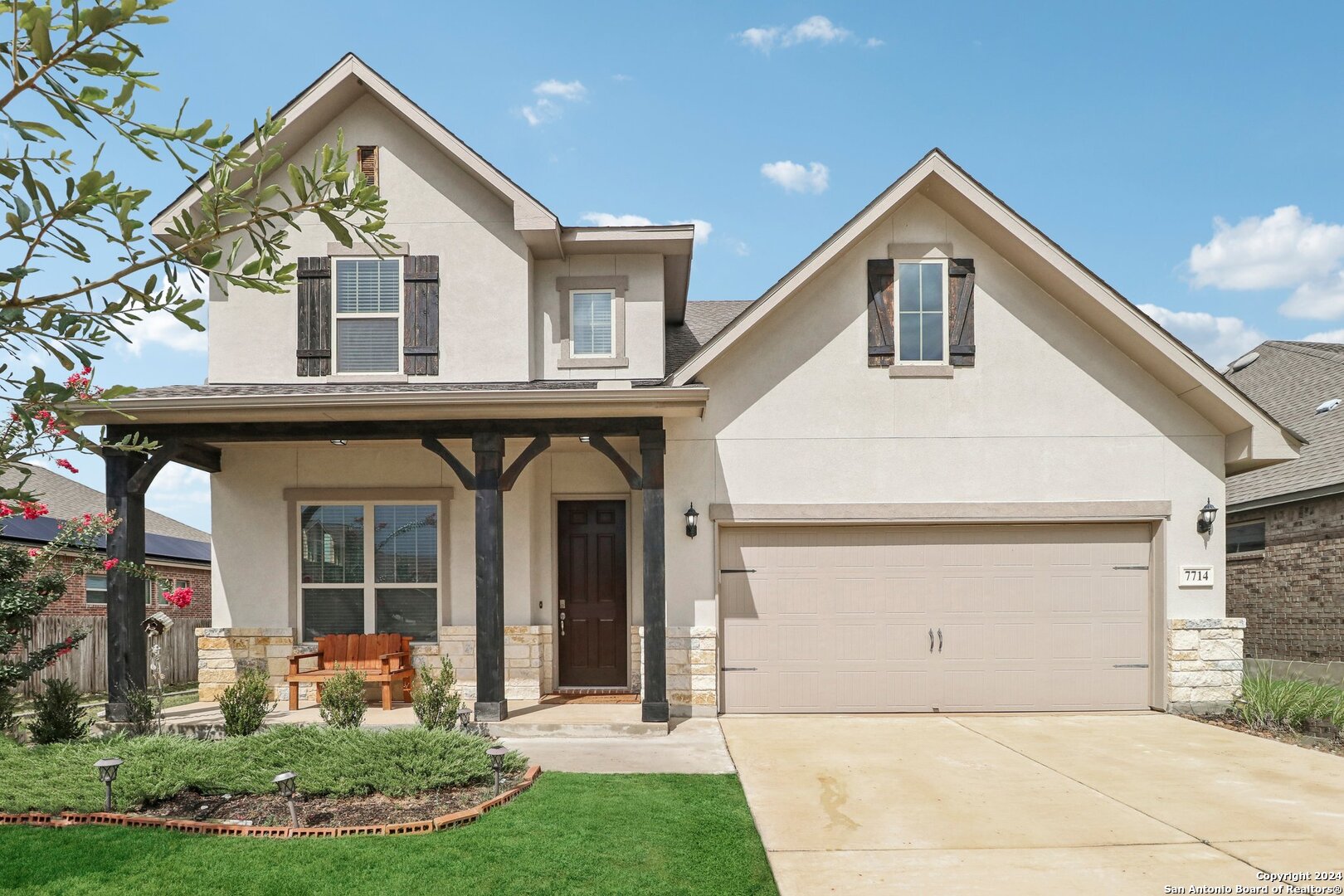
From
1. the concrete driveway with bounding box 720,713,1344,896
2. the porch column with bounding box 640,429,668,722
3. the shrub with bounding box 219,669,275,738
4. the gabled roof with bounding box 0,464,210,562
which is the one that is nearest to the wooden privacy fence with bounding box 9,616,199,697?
the gabled roof with bounding box 0,464,210,562

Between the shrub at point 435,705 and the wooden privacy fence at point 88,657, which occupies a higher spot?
the shrub at point 435,705

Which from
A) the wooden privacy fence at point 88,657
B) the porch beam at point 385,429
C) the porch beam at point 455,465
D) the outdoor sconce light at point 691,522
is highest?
the porch beam at point 385,429

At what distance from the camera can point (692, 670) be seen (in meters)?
10.2

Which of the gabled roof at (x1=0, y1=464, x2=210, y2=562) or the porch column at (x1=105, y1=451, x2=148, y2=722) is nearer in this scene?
the porch column at (x1=105, y1=451, x2=148, y2=722)

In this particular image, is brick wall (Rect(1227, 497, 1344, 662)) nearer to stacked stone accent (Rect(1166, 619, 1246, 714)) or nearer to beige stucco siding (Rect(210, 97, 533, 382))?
stacked stone accent (Rect(1166, 619, 1246, 714))

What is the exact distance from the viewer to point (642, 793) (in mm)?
6719

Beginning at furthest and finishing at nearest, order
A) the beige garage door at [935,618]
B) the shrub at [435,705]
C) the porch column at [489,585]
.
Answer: the beige garage door at [935,618]
the porch column at [489,585]
the shrub at [435,705]

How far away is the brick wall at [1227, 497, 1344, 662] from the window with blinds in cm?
1039

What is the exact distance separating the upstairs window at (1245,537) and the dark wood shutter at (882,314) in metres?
8.18

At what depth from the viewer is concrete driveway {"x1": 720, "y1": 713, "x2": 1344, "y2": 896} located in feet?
17.3

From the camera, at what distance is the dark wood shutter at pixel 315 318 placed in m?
10.9

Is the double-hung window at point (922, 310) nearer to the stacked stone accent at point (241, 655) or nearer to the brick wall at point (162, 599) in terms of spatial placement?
the stacked stone accent at point (241, 655)

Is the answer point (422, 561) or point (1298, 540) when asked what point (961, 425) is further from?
point (422, 561)

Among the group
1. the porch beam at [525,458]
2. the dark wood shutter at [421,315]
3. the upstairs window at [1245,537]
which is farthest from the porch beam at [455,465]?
the upstairs window at [1245,537]
